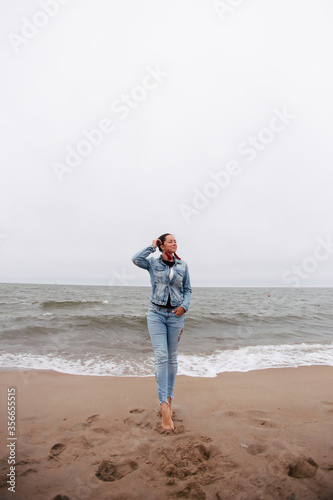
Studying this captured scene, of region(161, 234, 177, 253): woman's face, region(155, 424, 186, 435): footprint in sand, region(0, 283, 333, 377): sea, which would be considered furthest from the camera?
region(0, 283, 333, 377): sea

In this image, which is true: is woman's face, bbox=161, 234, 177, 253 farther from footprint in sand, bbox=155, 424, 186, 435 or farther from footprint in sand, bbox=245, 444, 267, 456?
footprint in sand, bbox=245, 444, 267, 456

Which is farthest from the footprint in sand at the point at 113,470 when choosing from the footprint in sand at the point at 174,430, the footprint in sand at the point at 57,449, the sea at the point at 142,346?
the sea at the point at 142,346

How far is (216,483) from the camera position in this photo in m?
2.19

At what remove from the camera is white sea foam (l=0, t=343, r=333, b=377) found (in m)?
5.94

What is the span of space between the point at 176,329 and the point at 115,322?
10.5 m

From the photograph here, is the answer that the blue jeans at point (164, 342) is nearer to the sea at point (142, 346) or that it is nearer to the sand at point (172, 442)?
the sand at point (172, 442)

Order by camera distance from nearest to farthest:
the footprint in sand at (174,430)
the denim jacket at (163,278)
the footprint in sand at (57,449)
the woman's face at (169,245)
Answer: the footprint in sand at (57,449), the footprint in sand at (174,430), the denim jacket at (163,278), the woman's face at (169,245)

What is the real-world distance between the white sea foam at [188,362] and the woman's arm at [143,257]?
3126 millimetres

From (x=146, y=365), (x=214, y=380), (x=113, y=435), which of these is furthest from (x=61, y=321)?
(x=113, y=435)

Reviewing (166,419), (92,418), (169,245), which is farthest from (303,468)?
(169,245)

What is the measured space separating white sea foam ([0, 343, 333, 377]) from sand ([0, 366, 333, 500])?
972mm

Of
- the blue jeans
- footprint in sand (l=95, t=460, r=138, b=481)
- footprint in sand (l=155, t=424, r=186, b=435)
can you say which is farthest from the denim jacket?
footprint in sand (l=95, t=460, r=138, b=481)

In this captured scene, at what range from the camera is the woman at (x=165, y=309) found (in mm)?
3410

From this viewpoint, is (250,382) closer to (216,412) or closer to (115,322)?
(216,412)
